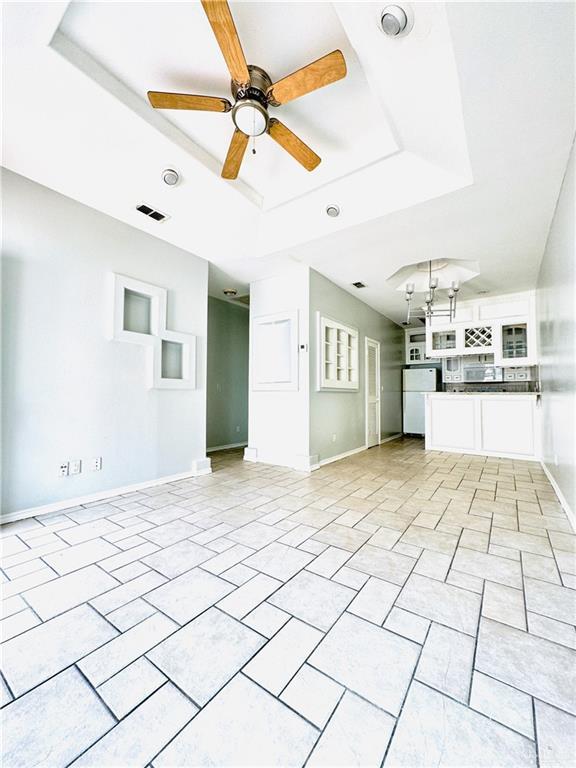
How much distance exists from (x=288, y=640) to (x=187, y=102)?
2967 mm

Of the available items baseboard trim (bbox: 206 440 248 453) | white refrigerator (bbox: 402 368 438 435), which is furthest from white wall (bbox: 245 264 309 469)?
white refrigerator (bbox: 402 368 438 435)

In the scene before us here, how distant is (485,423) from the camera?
5.26 meters

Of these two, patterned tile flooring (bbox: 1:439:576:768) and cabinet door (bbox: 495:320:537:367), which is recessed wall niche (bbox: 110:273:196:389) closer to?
patterned tile flooring (bbox: 1:439:576:768)

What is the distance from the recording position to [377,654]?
1218 mm

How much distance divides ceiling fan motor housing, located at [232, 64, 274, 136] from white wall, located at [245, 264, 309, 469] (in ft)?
7.33

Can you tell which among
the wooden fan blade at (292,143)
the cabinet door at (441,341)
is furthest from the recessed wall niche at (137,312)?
the cabinet door at (441,341)

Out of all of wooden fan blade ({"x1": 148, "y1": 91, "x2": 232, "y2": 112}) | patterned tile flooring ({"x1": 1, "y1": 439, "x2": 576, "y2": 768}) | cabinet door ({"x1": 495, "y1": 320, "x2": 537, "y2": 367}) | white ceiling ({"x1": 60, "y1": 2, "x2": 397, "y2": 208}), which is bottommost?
patterned tile flooring ({"x1": 1, "y1": 439, "x2": 576, "y2": 768})

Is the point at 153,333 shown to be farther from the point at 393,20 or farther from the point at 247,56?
the point at 393,20

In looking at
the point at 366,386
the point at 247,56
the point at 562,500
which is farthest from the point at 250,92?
the point at 366,386

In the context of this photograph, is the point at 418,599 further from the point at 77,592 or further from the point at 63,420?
the point at 63,420

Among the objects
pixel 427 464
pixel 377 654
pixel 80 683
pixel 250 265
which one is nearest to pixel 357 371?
pixel 427 464

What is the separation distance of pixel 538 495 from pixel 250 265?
420 centimetres

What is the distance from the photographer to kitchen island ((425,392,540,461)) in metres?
4.87

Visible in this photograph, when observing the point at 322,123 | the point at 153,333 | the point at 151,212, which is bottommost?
the point at 153,333
